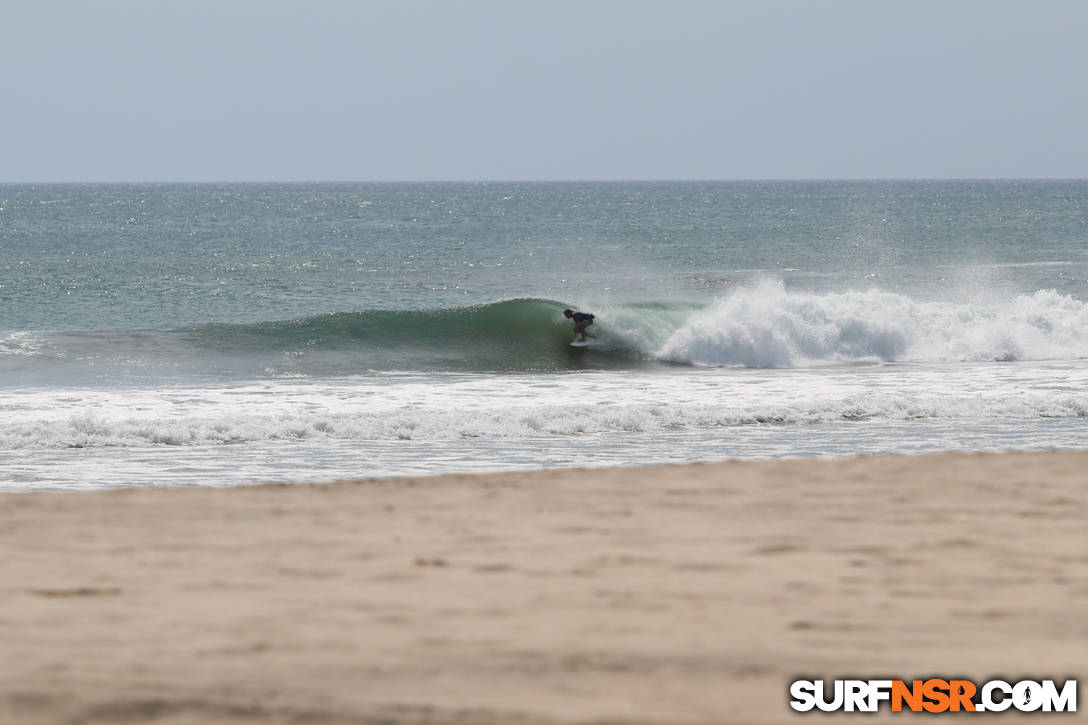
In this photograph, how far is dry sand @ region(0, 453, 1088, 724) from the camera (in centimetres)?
355

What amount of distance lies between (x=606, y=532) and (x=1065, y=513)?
7.82 feet

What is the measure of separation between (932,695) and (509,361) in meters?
18.5

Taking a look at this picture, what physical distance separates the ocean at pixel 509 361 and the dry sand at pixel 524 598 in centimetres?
336

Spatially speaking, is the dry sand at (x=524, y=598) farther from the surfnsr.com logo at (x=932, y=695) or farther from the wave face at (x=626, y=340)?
the wave face at (x=626, y=340)

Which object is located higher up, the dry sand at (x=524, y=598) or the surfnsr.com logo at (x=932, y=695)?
the dry sand at (x=524, y=598)

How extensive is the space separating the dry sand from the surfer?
53.5ft

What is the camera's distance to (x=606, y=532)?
19.8 ft

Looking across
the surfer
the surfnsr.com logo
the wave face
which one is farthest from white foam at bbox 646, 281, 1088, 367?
the surfnsr.com logo

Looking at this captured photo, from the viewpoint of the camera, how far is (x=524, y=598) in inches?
182

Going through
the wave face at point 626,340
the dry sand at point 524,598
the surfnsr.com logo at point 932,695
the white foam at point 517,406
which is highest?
the wave face at point 626,340

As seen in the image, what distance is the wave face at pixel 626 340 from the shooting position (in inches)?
814

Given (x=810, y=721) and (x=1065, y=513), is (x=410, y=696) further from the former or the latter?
(x=1065, y=513)

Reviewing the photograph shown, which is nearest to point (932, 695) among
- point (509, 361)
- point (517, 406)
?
point (517, 406)

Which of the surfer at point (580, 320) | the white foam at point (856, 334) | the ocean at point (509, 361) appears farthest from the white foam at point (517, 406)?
the surfer at point (580, 320)
